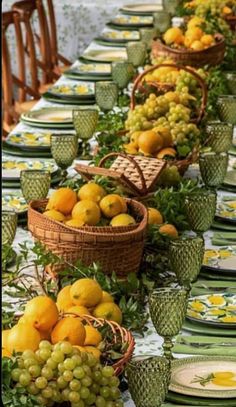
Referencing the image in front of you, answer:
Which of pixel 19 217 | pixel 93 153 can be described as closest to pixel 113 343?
pixel 19 217

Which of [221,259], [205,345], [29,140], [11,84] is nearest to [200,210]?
[221,259]

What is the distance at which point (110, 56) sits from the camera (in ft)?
16.6

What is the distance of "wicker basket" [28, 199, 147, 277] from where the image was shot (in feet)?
7.50

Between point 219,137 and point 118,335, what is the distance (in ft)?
5.13

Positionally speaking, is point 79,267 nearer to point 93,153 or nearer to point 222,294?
point 222,294

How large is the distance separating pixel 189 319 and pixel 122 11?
406cm

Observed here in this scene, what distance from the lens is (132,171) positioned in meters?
2.84

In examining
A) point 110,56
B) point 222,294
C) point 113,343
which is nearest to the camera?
point 113,343

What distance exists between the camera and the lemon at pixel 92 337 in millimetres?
1814

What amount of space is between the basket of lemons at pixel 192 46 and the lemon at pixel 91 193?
1.75 m

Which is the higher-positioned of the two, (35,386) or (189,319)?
(35,386)

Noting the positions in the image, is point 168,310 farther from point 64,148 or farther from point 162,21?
point 162,21

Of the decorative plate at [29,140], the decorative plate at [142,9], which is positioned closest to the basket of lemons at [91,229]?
the decorative plate at [29,140]

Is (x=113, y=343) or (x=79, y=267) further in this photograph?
(x=79, y=267)
